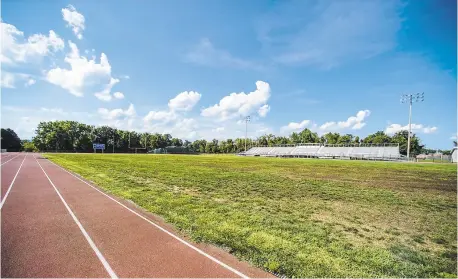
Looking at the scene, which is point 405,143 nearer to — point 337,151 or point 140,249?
point 337,151

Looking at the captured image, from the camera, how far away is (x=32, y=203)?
34.9 ft

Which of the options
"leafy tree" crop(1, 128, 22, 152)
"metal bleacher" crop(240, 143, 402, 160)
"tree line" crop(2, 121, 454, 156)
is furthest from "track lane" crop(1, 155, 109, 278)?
"leafy tree" crop(1, 128, 22, 152)

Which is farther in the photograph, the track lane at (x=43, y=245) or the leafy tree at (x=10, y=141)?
the leafy tree at (x=10, y=141)

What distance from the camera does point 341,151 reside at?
266ft

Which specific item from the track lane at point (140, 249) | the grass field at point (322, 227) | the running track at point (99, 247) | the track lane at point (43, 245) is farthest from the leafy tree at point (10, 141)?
the track lane at point (140, 249)

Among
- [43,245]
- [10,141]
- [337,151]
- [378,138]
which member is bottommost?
[43,245]

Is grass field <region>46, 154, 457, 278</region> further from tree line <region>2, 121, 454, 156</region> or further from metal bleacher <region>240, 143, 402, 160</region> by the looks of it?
tree line <region>2, 121, 454, 156</region>

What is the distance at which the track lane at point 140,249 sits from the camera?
5.24 m

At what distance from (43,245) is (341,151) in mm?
86661

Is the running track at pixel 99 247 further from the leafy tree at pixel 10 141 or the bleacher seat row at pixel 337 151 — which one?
the leafy tree at pixel 10 141

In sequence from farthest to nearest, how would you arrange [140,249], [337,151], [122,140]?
[122,140] < [337,151] < [140,249]

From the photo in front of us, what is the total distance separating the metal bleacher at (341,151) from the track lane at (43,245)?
73051mm

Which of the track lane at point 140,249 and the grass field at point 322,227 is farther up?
the grass field at point 322,227

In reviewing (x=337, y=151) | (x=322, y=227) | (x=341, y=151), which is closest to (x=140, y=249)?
(x=322, y=227)
